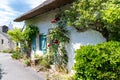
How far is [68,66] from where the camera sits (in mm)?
11922

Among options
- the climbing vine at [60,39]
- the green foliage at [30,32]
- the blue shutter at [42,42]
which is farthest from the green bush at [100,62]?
the green foliage at [30,32]

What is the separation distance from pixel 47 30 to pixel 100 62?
868 centimetres

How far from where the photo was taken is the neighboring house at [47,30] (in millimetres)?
9973

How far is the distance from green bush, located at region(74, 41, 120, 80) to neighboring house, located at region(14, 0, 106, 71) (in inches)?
91.5

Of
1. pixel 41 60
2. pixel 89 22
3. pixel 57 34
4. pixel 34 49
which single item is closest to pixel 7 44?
pixel 34 49

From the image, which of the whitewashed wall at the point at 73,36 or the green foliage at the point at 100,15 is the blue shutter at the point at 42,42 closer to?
the whitewashed wall at the point at 73,36

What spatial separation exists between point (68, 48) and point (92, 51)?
5251mm

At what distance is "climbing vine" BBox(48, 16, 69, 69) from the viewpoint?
12061mm

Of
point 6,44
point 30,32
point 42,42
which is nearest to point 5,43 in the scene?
→ point 6,44

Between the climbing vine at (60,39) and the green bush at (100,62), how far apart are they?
16.6ft

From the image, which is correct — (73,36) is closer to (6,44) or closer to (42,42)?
(42,42)

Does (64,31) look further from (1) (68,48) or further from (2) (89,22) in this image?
(2) (89,22)

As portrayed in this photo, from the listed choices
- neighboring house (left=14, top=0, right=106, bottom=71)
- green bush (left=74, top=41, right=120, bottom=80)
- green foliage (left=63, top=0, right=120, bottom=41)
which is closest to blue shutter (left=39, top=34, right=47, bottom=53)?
neighboring house (left=14, top=0, right=106, bottom=71)

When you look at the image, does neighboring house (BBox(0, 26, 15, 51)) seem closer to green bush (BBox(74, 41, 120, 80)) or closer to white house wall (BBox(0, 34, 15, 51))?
white house wall (BBox(0, 34, 15, 51))
